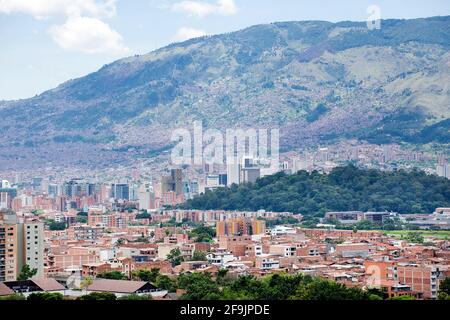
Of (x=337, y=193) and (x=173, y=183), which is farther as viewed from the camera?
(x=173, y=183)

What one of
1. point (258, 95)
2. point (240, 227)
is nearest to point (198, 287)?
point (240, 227)

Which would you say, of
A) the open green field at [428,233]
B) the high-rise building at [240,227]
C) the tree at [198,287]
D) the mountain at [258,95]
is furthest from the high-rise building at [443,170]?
the tree at [198,287]

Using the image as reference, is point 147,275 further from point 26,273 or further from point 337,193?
point 337,193

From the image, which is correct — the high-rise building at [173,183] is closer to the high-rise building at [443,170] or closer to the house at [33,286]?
the high-rise building at [443,170]

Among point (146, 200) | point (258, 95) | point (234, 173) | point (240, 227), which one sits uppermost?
point (258, 95)

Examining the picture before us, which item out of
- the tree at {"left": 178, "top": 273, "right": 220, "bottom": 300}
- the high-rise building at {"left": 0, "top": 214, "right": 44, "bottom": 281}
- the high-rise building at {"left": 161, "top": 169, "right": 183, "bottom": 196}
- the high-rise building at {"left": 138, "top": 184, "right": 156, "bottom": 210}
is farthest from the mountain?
the tree at {"left": 178, "top": 273, "right": 220, "bottom": 300}
